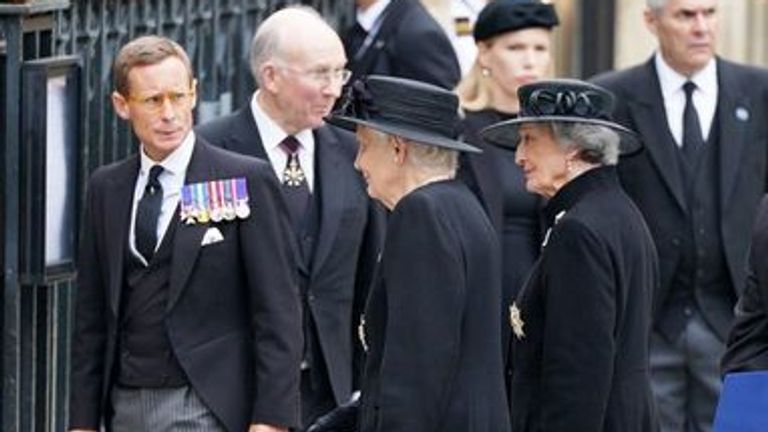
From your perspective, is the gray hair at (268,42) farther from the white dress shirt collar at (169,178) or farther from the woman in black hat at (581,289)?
the woman in black hat at (581,289)

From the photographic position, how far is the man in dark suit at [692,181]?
39.5 feet

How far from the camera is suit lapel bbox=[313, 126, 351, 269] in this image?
1082 cm

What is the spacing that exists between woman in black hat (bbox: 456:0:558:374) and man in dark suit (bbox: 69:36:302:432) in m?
1.54

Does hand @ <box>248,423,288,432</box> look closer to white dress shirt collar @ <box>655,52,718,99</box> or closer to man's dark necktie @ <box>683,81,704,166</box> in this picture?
man's dark necktie @ <box>683,81,704,166</box>

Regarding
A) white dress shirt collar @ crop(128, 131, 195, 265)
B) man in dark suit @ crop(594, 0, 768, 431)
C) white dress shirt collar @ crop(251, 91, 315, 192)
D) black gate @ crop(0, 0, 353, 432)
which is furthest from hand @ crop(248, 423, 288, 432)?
man in dark suit @ crop(594, 0, 768, 431)

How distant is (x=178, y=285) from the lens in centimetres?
982

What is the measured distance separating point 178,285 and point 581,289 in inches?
54.0

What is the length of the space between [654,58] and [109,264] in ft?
10.9

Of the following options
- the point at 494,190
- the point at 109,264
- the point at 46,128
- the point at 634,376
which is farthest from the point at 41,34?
the point at 634,376

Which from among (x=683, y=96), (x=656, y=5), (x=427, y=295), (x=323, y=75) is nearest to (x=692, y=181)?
(x=683, y=96)

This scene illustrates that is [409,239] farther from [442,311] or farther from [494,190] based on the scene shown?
[494,190]

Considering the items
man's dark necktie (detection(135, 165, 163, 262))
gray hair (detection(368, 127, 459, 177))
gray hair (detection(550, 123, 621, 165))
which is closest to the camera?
gray hair (detection(368, 127, 459, 177))

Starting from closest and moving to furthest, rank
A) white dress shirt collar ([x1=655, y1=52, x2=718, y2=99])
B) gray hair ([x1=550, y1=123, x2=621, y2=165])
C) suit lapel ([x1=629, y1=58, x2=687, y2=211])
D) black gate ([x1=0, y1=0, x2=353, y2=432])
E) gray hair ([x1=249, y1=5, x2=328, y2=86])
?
1. gray hair ([x1=550, y1=123, x2=621, y2=165])
2. black gate ([x1=0, y1=0, x2=353, y2=432])
3. gray hair ([x1=249, y1=5, x2=328, y2=86])
4. suit lapel ([x1=629, y1=58, x2=687, y2=211])
5. white dress shirt collar ([x1=655, y1=52, x2=718, y2=99])

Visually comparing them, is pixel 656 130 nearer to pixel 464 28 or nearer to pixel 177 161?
pixel 464 28
